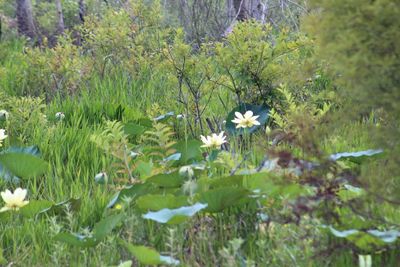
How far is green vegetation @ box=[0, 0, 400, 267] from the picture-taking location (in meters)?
1.82

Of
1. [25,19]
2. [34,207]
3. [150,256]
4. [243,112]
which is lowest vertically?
[25,19]

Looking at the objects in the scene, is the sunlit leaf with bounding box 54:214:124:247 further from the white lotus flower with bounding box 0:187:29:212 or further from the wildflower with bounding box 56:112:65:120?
the wildflower with bounding box 56:112:65:120

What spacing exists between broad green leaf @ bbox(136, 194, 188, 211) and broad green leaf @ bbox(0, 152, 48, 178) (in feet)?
2.90

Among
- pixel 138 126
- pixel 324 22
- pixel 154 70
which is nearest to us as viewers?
pixel 324 22

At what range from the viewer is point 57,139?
3.52m

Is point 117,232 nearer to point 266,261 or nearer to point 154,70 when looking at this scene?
point 266,261

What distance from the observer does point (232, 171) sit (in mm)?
2494

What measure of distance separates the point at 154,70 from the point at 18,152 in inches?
85.9

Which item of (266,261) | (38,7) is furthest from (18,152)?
(38,7)

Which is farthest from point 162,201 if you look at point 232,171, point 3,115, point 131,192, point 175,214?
point 3,115

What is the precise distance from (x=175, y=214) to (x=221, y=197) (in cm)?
18

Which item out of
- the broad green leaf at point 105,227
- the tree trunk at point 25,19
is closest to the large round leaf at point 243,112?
the broad green leaf at point 105,227

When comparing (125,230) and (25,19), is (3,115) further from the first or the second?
(25,19)

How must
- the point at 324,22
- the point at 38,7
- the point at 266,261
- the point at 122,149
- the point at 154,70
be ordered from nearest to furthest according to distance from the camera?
the point at 324,22
the point at 266,261
the point at 122,149
the point at 154,70
the point at 38,7
